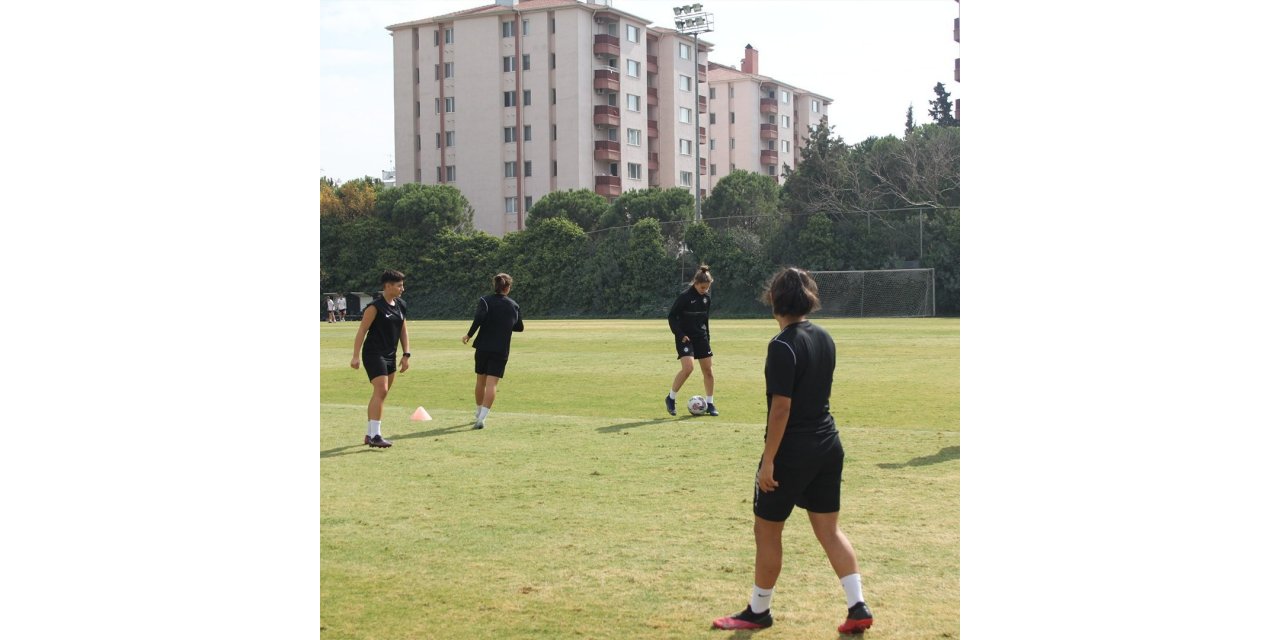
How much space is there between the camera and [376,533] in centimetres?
707

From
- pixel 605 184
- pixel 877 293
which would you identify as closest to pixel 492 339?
pixel 877 293

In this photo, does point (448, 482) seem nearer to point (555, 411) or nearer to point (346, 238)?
point (555, 411)

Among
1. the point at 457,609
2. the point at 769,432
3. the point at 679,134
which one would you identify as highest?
the point at 679,134

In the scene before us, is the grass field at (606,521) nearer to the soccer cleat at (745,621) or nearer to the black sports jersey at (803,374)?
the soccer cleat at (745,621)

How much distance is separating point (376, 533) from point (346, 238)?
173ft

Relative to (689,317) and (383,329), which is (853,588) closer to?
(383,329)

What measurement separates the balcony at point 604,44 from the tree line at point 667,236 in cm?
1362

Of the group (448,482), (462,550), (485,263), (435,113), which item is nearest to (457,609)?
(462,550)

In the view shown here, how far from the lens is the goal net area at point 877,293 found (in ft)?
151

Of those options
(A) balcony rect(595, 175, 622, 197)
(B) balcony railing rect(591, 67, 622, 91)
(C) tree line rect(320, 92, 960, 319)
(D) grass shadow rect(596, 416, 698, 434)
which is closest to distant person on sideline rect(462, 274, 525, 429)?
(D) grass shadow rect(596, 416, 698, 434)

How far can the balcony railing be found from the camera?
69000 millimetres

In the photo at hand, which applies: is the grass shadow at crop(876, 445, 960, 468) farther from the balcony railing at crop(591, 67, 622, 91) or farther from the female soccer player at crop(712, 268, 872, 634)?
the balcony railing at crop(591, 67, 622, 91)

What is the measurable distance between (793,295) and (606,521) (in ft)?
9.79

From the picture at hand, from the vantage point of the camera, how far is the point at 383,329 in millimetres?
10766
